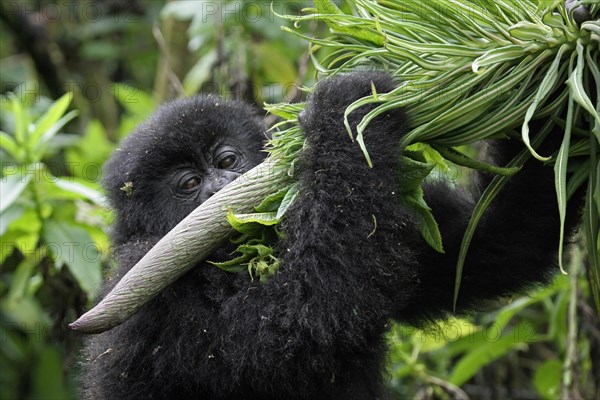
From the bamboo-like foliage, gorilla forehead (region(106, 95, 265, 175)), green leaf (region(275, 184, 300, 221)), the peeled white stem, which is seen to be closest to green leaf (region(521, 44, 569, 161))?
the bamboo-like foliage

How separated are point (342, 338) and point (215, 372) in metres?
0.48

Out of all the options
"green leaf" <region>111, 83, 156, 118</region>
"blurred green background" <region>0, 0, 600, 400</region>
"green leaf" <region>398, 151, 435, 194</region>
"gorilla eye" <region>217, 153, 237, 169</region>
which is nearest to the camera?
"green leaf" <region>398, 151, 435, 194</region>

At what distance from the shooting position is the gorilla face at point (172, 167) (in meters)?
3.30

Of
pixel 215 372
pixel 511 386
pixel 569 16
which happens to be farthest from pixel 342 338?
pixel 511 386

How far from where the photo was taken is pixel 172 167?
3.38 metres

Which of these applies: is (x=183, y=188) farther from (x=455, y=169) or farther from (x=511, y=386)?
(x=511, y=386)

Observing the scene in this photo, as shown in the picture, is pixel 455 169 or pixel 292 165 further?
pixel 455 169

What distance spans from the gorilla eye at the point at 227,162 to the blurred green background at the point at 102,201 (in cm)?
56

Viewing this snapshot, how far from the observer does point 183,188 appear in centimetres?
335

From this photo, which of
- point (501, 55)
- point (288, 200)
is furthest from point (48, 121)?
point (501, 55)

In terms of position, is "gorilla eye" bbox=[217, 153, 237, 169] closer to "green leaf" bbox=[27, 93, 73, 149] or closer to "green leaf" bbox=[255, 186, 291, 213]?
"green leaf" bbox=[255, 186, 291, 213]

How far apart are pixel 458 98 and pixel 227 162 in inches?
46.2

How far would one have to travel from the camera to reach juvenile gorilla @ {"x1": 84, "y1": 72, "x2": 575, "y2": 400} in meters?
2.68

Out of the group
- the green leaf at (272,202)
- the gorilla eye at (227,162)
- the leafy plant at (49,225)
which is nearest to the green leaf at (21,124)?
the leafy plant at (49,225)
